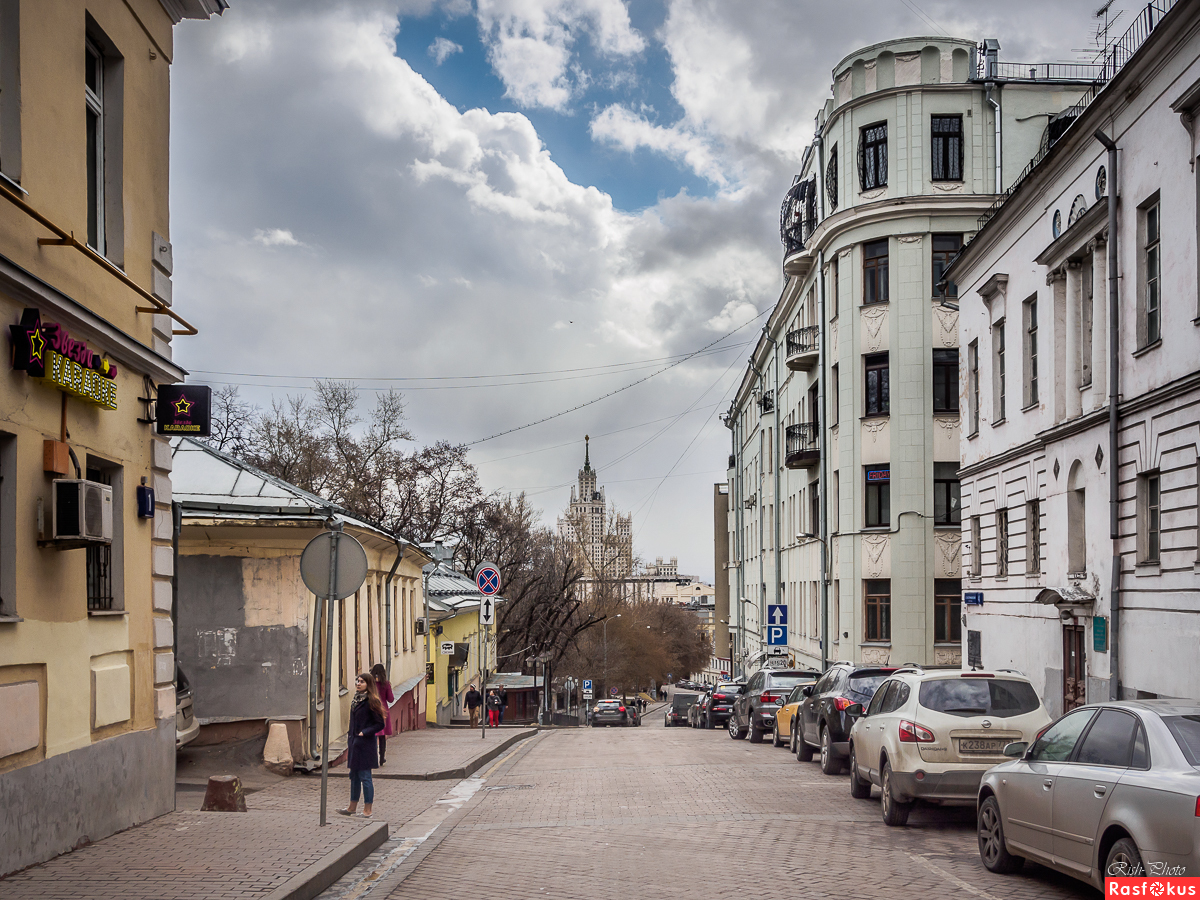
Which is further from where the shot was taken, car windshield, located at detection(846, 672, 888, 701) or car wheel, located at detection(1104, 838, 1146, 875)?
car windshield, located at detection(846, 672, 888, 701)

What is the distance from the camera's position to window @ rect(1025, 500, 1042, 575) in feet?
74.8

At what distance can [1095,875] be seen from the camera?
732cm

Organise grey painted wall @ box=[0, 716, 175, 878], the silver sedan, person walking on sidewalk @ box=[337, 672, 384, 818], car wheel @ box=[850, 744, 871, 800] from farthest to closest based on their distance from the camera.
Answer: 1. car wheel @ box=[850, 744, 871, 800]
2. person walking on sidewalk @ box=[337, 672, 384, 818]
3. grey painted wall @ box=[0, 716, 175, 878]
4. the silver sedan

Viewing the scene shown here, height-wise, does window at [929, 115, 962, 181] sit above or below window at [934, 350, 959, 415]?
above

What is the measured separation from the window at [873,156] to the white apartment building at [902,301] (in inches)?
1.5

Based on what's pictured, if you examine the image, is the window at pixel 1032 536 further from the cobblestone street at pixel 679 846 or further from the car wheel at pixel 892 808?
the car wheel at pixel 892 808

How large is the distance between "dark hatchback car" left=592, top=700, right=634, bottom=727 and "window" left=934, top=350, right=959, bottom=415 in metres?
28.9

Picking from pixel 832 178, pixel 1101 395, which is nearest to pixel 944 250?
pixel 832 178

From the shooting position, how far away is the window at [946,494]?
34.1m

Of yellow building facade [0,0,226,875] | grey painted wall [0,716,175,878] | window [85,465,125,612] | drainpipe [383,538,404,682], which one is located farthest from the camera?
drainpipe [383,538,404,682]

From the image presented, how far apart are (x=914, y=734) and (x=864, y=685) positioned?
5.88 metres

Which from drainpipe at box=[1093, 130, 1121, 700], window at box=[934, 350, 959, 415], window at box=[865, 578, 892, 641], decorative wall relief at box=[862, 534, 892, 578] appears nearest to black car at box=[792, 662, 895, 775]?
Answer: drainpipe at box=[1093, 130, 1121, 700]

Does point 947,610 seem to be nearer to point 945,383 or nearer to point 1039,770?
point 945,383

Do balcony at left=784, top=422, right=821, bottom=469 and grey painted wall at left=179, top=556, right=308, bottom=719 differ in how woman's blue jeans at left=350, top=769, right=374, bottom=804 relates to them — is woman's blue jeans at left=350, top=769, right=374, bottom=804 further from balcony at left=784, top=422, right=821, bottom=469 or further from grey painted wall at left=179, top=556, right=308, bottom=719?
balcony at left=784, top=422, right=821, bottom=469
